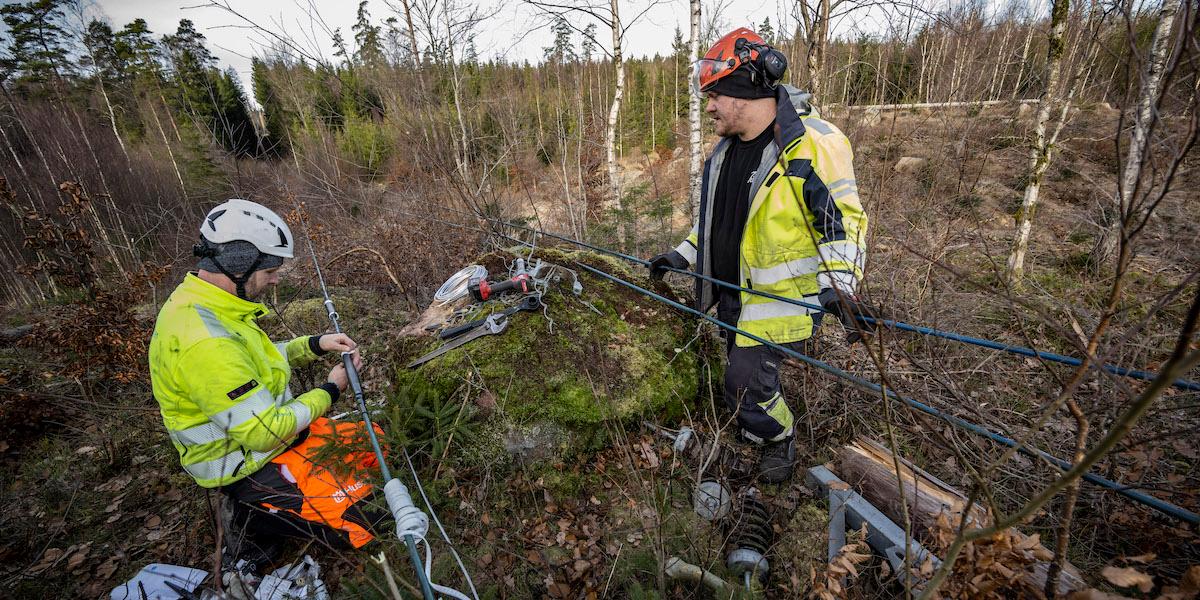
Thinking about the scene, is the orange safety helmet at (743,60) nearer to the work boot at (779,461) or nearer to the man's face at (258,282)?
the work boot at (779,461)

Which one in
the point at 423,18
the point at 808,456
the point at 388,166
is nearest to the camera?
the point at 808,456

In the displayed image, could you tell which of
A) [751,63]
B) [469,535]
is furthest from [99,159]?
[751,63]

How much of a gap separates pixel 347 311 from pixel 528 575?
507 cm

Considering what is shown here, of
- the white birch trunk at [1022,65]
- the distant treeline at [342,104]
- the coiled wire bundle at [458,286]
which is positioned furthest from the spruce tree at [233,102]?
the white birch trunk at [1022,65]

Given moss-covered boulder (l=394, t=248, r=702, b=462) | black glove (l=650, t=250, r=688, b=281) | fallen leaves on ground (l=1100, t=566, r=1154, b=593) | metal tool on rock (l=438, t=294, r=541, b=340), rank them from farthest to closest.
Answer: black glove (l=650, t=250, r=688, b=281), metal tool on rock (l=438, t=294, r=541, b=340), moss-covered boulder (l=394, t=248, r=702, b=462), fallen leaves on ground (l=1100, t=566, r=1154, b=593)

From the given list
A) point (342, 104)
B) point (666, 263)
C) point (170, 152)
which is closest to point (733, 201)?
point (666, 263)

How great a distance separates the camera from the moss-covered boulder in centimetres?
323

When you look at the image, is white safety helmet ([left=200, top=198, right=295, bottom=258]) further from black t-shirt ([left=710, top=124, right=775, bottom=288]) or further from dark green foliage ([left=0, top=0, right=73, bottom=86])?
dark green foliage ([left=0, top=0, right=73, bottom=86])

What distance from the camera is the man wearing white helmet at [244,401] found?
94.6 inches

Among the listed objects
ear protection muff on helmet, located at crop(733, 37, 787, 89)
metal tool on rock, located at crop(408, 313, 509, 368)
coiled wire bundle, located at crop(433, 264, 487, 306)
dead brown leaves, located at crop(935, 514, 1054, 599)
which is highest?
ear protection muff on helmet, located at crop(733, 37, 787, 89)

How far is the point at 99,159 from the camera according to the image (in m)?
13.5

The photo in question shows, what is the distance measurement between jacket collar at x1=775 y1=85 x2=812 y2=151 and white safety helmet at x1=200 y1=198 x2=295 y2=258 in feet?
10.3

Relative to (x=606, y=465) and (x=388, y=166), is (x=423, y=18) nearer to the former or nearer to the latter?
(x=388, y=166)

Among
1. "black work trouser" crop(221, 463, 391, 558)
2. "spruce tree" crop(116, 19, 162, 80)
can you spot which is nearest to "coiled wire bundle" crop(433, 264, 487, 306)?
"black work trouser" crop(221, 463, 391, 558)
